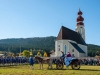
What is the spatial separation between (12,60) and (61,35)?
1328 inches

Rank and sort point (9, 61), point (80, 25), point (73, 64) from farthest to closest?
1. point (80, 25)
2. point (9, 61)
3. point (73, 64)

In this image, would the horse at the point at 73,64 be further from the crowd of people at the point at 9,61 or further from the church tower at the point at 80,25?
the church tower at the point at 80,25

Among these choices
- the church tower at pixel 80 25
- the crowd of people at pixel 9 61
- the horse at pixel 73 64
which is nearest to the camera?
the horse at pixel 73 64

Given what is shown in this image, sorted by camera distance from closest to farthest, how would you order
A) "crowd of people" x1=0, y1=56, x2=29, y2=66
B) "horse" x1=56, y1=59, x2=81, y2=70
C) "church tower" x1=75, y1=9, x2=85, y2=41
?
"horse" x1=56, y1=59, x2=81, y2=70, "crowd of people" x1=0, y1=56, x2=29, y2=66, "church tower" x1=75, y1=9, x2=85, y2=41

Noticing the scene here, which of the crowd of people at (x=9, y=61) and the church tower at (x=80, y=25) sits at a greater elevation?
the church tower at (x=80, y=25)

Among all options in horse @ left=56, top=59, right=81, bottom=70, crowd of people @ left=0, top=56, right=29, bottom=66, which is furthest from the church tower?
horse @ left=56, top=59, right=81, bottom=70

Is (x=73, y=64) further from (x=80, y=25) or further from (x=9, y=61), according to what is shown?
(x=80, y=25)

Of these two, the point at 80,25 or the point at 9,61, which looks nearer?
the point at 9,61

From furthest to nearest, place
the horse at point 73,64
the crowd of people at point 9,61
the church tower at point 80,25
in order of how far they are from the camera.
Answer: the church tower at point 80,25 < the crowd of people at point 9,61 < the horse at point 73,64

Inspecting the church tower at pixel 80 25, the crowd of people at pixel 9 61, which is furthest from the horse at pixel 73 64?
the church tower at pixel 80 25

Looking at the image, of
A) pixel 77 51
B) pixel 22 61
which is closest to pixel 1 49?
pixel 77 51

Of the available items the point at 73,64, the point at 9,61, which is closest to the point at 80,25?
the point at 9,61

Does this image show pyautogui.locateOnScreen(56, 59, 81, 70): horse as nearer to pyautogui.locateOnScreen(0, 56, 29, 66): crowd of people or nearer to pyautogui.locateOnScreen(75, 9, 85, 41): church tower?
pyautogui.locateOnScreen(0, 56, 29, 66): crowd of people

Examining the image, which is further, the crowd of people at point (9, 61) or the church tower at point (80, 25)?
the church tower at point (80, 25)
